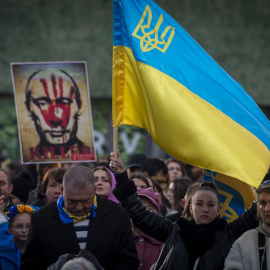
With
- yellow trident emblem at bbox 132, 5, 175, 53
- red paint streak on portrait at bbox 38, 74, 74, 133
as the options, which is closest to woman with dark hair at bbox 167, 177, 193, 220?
Result: red paint streak on portrait at bbox 38, 74, 74, 133

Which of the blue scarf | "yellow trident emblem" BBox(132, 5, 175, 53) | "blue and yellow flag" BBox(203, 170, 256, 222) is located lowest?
"blue and yellow flag" BBox(203, 170, 256, 222)

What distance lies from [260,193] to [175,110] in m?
1.06

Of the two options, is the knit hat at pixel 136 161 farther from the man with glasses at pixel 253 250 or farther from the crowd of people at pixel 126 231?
the man with glasses at pixel 253 250

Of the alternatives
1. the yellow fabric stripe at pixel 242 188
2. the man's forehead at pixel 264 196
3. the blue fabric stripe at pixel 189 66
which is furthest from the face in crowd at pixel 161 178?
the man's forehead at pixel 264 196

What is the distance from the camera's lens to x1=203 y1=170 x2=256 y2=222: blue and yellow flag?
24.8 ft

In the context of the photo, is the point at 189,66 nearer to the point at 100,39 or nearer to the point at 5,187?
the point at 5,187

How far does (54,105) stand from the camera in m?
10.1

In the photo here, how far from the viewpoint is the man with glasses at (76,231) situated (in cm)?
613

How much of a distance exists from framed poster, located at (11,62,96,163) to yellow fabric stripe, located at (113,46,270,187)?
104 inches

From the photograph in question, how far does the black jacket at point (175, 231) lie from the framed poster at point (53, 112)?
3.10 m

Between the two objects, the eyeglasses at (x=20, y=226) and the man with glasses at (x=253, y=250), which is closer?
the man with glasses at (x=253, y=250)

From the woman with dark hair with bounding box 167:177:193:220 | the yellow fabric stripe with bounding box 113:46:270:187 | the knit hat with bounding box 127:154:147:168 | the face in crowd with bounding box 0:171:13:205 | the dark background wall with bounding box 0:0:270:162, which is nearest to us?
the yellow fabric stripe with bounding box 113:46:270:187

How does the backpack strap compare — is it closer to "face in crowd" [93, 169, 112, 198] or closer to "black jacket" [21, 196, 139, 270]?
"black jacket" [21, 196, 139, 270]

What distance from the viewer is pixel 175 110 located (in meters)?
7.01
